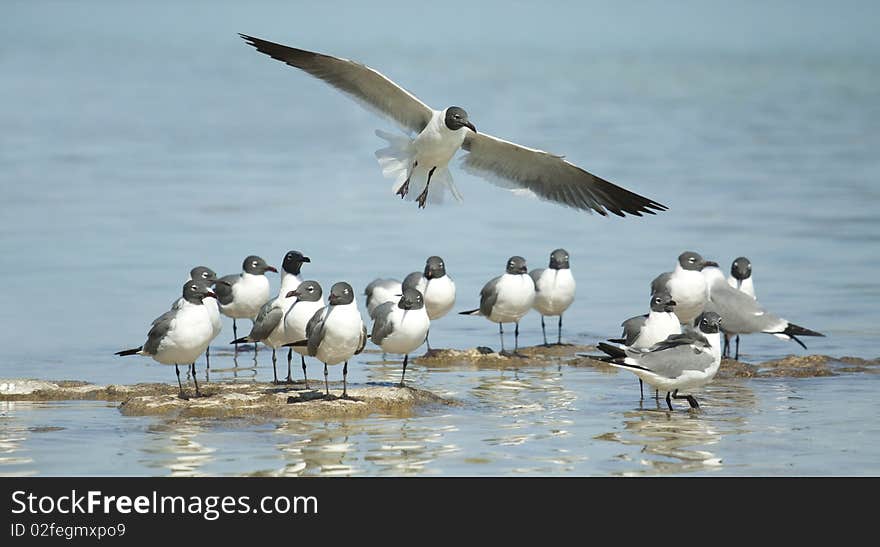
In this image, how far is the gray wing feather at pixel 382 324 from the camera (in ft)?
34.2

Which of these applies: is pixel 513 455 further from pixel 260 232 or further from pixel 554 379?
pixel 260 232

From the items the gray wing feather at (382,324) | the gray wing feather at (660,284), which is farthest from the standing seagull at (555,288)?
the gray wing feather at (382,324)

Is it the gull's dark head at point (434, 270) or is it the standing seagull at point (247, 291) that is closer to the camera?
the standing seagull at point (247, 291)

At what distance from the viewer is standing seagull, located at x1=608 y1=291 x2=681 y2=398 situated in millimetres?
10633

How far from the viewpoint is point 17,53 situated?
2606 inches

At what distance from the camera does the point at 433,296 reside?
12.2 m

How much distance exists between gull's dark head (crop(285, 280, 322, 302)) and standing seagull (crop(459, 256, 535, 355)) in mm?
2482

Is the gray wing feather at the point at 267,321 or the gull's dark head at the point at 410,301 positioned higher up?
the gull's dark head at the point at 410,301

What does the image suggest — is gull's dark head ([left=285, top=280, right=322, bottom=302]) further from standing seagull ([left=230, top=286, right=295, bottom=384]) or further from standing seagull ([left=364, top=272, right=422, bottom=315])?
standing seagull ([left=364, top=272, right=422, bottom=315])

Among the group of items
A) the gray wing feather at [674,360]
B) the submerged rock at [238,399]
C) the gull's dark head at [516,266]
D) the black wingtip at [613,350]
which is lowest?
the submerged rock at [238,399]

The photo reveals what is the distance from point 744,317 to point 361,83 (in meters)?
3.59

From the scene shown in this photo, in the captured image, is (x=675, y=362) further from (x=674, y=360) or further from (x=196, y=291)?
(x=196, y=291)

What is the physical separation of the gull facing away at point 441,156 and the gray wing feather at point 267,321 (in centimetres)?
170

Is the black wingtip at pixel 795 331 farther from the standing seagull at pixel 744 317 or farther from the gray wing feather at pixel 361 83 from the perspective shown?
the gray wing feather at pixel 361 83
